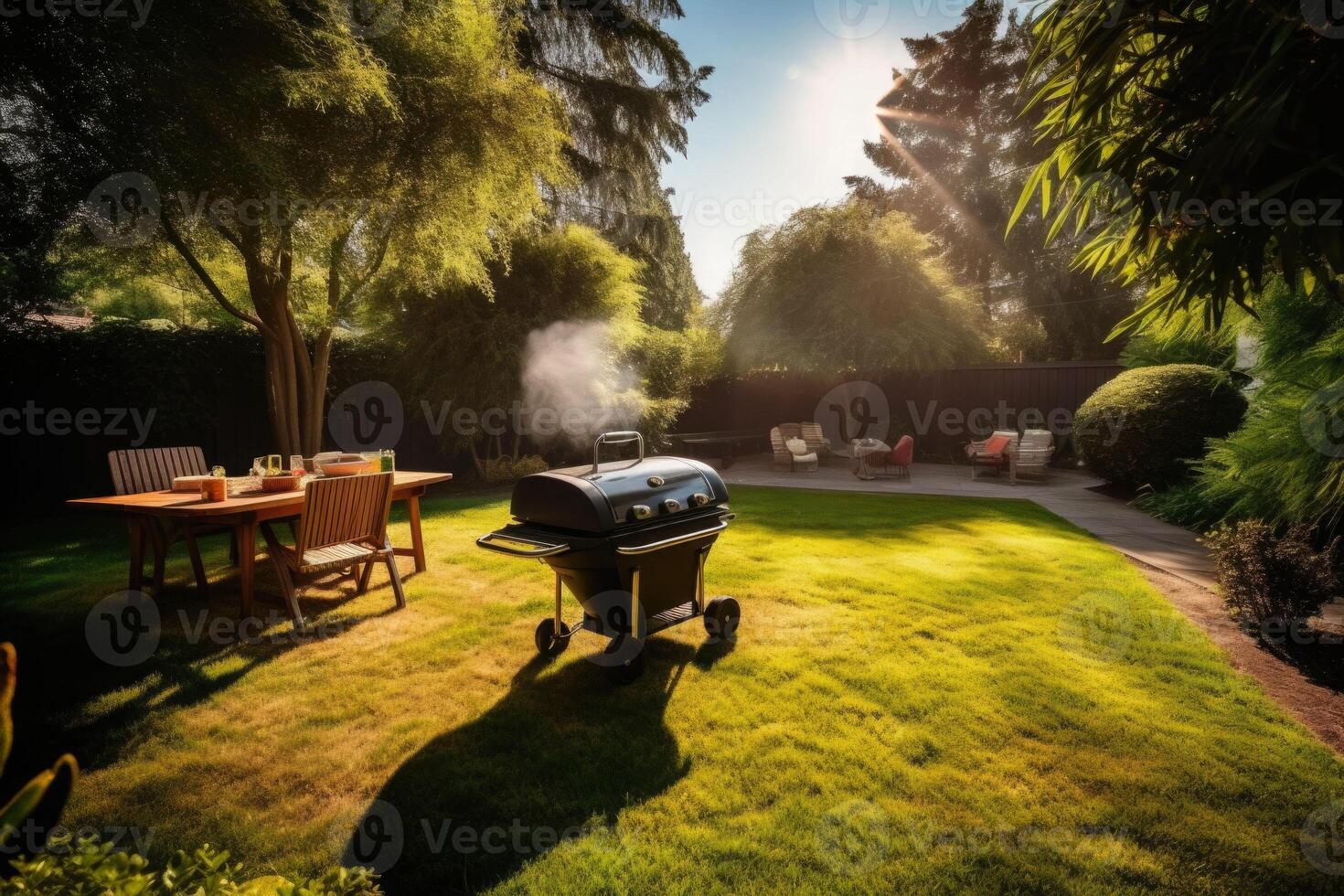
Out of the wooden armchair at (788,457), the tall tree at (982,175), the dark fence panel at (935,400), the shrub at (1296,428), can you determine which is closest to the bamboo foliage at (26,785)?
the shrub at (1296,428)

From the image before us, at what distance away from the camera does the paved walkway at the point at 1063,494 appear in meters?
6.24

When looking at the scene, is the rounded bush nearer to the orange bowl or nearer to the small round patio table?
the small round patio table

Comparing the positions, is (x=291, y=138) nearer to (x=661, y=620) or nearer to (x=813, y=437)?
(x=661, y=620)

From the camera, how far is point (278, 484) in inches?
181

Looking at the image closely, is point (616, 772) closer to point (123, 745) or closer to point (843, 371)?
point (123, 745)

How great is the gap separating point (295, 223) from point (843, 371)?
13922mm

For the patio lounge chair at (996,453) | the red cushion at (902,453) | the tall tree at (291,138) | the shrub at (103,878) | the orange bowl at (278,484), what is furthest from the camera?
the red cushion at (902,453)

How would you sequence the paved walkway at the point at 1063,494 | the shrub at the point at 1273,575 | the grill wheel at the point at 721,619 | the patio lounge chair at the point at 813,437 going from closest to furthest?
the shrub at the point at 1273,575 < the grill wheel at the point at 721,619 < the paved walkway at the point at 1063,494 < the patio lounge chair at the point at 813,437

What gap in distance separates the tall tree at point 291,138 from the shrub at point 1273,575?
348 inches

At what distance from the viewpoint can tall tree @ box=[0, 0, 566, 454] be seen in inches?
199

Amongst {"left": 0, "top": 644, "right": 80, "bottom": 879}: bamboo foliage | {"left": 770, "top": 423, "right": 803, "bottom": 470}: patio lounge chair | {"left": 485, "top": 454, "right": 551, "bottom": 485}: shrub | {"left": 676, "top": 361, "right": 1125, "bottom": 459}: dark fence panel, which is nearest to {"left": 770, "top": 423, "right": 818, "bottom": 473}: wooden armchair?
{"left": 770, "top": 423, "right": 803, "bottom": 470}: patio lounge chair

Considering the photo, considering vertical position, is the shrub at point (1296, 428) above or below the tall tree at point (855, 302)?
below

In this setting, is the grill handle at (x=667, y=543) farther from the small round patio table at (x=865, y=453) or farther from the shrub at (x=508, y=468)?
the small round patio table at (x=865, y=453)

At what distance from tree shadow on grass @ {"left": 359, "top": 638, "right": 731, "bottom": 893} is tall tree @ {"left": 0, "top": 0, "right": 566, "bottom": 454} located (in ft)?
19.7
